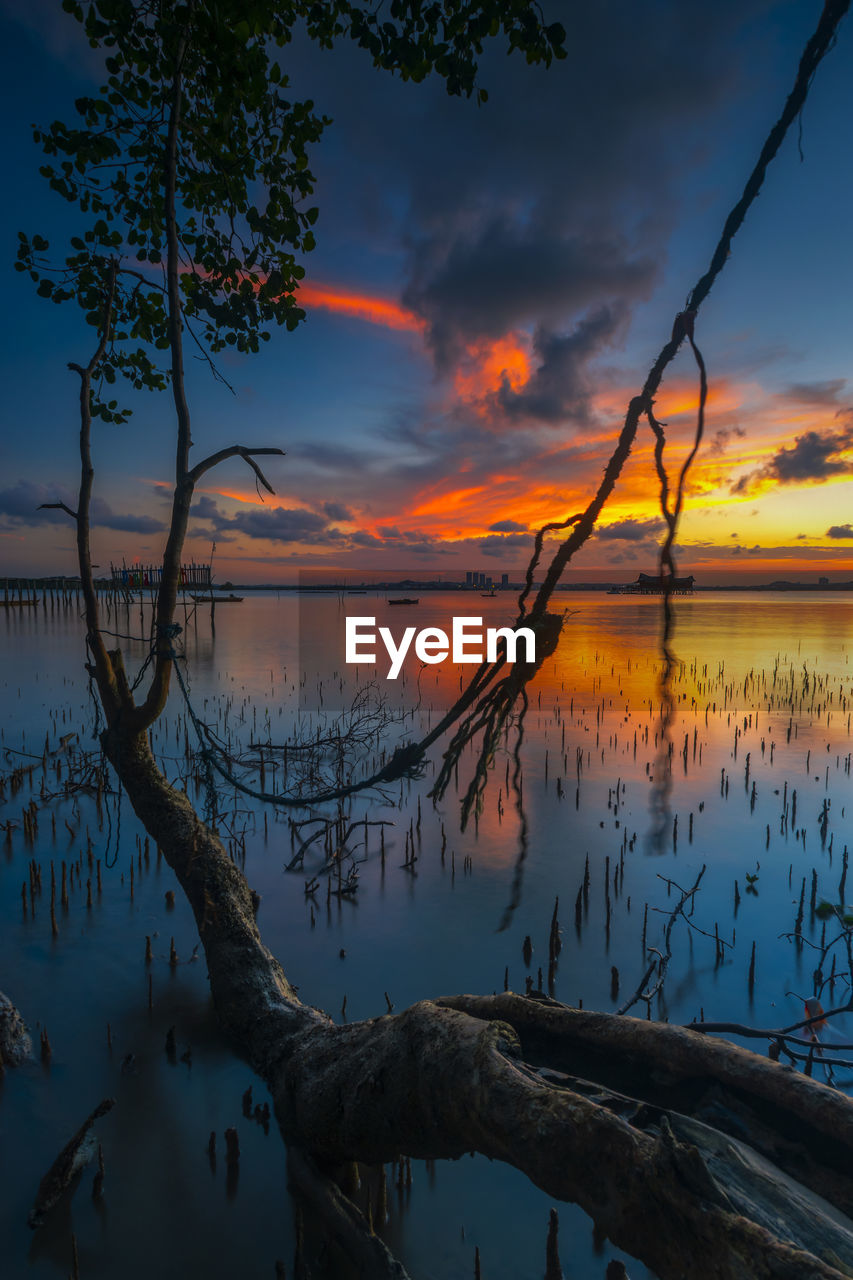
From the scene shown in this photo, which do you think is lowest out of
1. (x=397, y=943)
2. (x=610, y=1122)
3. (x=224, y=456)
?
(x=397, y=943)

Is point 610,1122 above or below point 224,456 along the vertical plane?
below

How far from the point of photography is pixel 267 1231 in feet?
11.0

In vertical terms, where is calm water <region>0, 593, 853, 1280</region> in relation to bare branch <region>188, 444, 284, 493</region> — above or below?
below

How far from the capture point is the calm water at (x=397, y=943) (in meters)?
3.37

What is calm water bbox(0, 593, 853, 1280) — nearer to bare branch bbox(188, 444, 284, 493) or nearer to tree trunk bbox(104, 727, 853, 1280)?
tree trunk bbox(104, 727, 853, 1280)

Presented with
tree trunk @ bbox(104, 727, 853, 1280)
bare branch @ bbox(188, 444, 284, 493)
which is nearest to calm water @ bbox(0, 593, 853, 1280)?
tree trunk @ bbox(104, 727, 853, 1280)

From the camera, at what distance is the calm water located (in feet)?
11.1

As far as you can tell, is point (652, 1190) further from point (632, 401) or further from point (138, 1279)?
point (138, 1279)

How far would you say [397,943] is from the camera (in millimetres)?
6348

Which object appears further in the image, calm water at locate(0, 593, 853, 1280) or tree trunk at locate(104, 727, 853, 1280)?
calm water at locate(0, 593, 853, 1280)

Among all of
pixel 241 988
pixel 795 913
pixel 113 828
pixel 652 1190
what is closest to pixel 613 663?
pixel 795 913

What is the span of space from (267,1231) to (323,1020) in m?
1.04

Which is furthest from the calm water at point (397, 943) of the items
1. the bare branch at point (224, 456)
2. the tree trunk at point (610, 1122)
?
the bare branch at point (224, 456)

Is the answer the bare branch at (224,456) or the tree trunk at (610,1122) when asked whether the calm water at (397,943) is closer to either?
the tree trunk at (610,1122)
